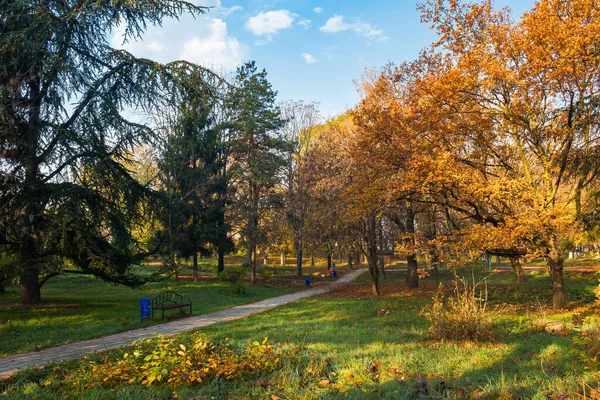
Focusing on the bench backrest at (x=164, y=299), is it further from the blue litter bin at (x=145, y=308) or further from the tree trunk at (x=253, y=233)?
the tree trunk at (x=253, y=233)

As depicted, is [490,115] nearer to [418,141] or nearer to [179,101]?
[418,141]

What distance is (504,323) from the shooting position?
8.80 m

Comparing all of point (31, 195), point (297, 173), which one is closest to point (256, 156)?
point (297, 173)

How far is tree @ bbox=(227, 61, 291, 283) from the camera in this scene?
26016mm

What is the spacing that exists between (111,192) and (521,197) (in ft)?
38.2

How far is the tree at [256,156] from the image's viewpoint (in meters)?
26.0

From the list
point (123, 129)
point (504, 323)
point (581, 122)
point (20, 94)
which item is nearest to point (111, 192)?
point (123, 129)

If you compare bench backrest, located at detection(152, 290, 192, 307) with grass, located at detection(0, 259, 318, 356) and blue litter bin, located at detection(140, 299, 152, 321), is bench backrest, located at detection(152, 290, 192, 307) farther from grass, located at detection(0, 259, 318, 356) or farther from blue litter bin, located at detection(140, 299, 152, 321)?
grass, located at detection(0, 259, 318, 356)

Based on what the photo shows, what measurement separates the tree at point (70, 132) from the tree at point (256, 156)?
1369 cm

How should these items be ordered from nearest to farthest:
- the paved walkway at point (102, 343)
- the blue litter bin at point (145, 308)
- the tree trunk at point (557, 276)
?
the paved walkway at point (102, 343) → the blue litter bin at point (145, 308) → the tree trunk at point (557, 276)

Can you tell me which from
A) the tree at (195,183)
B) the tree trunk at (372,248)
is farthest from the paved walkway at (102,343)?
the tree at (195,183)

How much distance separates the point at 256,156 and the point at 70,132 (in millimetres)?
16943

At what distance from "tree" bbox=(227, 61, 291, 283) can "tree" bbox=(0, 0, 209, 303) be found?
539 inches

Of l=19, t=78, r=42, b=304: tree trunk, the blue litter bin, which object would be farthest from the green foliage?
l=19, t=78, r=42, b=304: tree trunk
